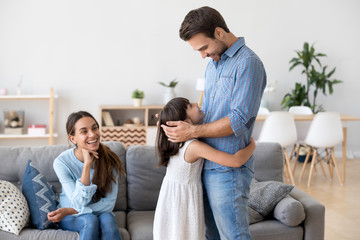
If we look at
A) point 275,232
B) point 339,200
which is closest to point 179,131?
point 275,232

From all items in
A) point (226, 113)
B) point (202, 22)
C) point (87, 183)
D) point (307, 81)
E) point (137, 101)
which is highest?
point (202, 22)

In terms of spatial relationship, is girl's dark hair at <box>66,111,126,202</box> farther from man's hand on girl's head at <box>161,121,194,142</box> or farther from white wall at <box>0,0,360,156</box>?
white wall at <box>0,0,360,156</box>

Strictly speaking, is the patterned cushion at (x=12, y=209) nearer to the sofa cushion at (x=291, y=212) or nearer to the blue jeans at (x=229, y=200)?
the blue jeans at (x=229, y=200)

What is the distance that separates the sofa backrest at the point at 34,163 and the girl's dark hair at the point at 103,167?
0.22 m

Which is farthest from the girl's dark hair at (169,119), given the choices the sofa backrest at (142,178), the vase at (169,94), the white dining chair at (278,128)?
the vase at (169,94)

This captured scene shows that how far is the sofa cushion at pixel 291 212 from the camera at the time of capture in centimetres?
261

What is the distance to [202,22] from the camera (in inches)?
71.1

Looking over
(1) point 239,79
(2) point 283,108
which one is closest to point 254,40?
(2) point 283,108

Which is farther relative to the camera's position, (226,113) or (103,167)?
(103,167)

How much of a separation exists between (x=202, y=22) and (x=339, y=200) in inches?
133

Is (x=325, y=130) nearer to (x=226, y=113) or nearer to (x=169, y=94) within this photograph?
(x=169, y=94)

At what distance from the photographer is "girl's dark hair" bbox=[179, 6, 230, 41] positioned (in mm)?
1807

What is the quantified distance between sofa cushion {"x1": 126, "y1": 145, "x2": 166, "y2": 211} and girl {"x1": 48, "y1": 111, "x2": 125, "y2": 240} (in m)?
0.20

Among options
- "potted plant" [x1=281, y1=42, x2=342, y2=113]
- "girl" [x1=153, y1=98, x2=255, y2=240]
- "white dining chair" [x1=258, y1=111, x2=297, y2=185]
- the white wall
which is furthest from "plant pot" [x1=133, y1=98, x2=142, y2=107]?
"girl" [x1=153, y1=98, x2=255, y2=240]
